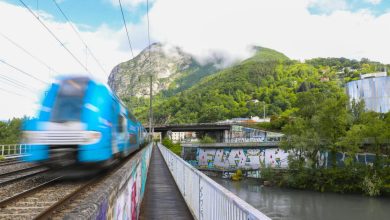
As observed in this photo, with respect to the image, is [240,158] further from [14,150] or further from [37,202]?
[37,202]

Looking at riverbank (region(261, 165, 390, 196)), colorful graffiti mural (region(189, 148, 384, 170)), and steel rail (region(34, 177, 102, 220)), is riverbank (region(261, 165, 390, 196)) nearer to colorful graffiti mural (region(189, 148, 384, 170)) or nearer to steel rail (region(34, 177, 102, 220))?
colorful graffiti mural (region(189, 148, 384, 170))

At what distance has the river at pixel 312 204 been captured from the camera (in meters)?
39.4

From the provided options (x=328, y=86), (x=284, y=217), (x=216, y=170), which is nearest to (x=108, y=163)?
(x=284, y=217)

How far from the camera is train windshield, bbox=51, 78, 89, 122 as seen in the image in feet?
38.3

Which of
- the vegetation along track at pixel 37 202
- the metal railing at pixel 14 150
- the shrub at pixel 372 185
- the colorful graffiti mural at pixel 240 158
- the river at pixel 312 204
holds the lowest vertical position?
the river at pixel 312 204

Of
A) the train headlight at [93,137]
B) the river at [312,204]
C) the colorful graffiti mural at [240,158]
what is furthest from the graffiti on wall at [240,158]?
the train headlight at [93,137]

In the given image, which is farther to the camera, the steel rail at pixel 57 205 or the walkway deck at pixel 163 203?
the walkway deck at pixel 163 203

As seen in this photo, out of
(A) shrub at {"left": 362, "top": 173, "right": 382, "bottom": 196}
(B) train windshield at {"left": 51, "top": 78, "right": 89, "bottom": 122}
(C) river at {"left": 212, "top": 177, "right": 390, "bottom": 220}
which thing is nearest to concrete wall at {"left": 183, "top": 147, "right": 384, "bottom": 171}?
(A) shrub at {"left": 362, "top": 173, "right": 382, "bottom": 196}

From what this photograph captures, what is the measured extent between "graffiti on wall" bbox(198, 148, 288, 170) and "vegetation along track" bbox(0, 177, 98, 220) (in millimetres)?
62267

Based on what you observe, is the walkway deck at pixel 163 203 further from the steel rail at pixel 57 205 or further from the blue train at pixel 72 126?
the blue train at pixel 72 126

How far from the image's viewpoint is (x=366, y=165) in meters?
57.1

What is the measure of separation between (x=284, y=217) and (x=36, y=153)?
104ft

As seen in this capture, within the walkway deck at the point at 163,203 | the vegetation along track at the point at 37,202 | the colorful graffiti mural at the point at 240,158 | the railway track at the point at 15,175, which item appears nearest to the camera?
the vegetation along track at the point at 37,202

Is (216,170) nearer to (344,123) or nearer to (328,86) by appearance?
(344,123)
